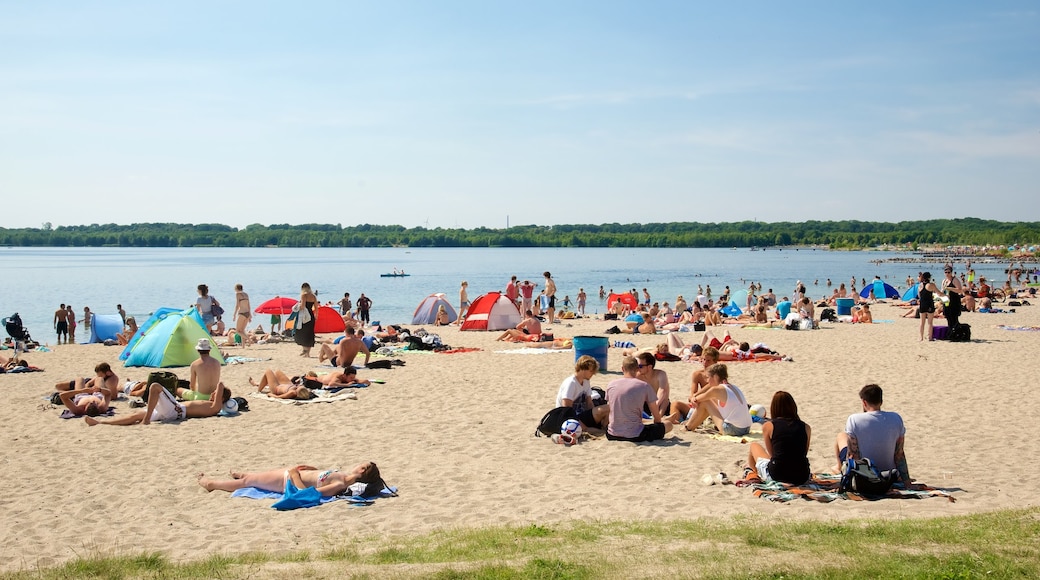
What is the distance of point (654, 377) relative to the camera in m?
9.41

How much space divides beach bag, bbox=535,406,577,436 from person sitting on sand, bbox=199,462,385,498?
242 centimetres

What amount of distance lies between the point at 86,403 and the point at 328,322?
39.2 ft

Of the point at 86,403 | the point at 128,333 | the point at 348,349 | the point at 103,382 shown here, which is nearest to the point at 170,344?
the point at 348,349

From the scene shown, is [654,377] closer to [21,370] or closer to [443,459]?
[443,459]

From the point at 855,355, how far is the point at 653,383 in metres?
8.06

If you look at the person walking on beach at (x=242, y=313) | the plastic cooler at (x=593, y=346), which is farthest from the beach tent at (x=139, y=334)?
the plastic cooler at (x=593, y=346)

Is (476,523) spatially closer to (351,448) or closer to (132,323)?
(351,448)

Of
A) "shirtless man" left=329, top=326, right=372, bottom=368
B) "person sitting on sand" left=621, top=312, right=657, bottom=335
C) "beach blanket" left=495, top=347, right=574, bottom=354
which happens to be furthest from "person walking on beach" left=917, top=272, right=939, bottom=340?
"shirtless man" left=329, top=326, right=372, bottom=368

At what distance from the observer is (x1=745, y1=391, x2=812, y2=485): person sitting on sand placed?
21.5ft

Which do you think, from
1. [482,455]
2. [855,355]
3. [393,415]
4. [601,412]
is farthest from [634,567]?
[855,355]

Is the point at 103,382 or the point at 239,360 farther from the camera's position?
the point at 239,360

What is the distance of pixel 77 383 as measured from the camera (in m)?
10.6

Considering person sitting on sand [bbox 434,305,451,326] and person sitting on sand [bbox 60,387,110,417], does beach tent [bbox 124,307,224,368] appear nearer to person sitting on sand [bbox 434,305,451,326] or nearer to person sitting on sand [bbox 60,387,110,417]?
person sitting on sand [bbox 60,387,110,417]

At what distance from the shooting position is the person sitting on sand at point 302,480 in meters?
6.57
